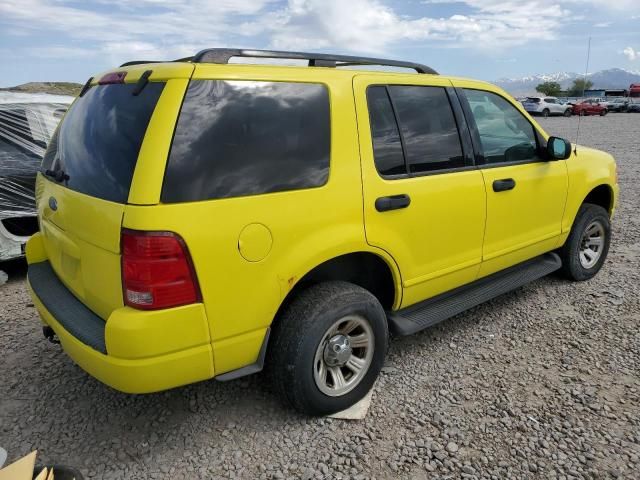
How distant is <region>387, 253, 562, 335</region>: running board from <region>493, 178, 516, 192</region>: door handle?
2.31 feet

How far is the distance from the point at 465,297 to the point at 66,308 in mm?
2467

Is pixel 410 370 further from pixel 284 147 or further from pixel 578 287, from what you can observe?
pixel 578 287

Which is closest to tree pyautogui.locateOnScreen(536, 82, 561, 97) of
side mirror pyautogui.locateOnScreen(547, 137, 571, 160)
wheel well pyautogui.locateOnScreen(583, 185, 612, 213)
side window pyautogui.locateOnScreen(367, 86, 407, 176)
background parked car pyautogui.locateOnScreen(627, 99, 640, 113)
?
background parked car pyautogui.locateOnScreen(627, 99, 640, 113)

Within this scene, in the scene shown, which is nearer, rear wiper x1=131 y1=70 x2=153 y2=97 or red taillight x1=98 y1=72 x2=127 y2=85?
rear wiper x1=131 y1=70 x2=153 y2=97

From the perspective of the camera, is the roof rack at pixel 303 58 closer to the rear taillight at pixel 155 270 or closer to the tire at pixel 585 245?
the rear taillight at pixel 155 270

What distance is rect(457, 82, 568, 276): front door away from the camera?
331cm

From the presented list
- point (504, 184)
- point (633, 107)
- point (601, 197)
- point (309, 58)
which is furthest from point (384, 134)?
point (633, 107)

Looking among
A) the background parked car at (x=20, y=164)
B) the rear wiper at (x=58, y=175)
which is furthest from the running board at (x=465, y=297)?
the background parked car at (x=20, y=164)

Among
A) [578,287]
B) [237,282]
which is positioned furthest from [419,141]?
[578,287]

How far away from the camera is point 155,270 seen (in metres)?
1.97

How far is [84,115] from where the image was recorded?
8.41 ft

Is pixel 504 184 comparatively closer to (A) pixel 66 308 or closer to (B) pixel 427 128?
(B) pixel 427 128

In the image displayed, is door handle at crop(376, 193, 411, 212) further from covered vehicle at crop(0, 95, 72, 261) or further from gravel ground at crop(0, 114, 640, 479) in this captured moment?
covered vehicle at crop(0, 95, 72, 261)

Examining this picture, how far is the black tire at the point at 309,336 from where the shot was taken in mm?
2396
